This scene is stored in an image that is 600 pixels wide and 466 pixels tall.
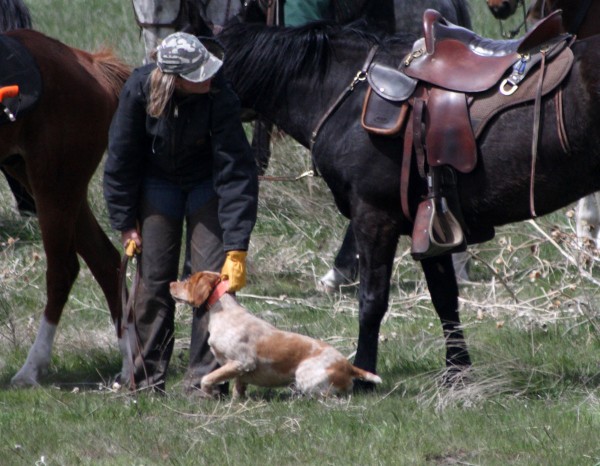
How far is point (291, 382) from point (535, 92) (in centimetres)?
183

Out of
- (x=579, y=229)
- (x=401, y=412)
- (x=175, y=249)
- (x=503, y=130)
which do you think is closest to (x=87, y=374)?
(x=175, y=249)

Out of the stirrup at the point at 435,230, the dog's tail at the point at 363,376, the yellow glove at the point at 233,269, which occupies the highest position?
the stirrup at the point at 435,230

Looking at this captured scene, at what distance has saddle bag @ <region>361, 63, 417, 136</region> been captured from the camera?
18.7 feet

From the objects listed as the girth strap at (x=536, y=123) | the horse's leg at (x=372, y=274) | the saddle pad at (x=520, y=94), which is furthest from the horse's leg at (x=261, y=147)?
the girth strap at (x=536, y=123)

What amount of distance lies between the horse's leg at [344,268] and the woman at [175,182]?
249 cm

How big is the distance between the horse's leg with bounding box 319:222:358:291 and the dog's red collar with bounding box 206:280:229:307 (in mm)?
2784

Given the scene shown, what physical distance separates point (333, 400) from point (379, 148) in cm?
126

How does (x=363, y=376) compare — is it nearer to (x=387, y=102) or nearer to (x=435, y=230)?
(x=435, y=230)

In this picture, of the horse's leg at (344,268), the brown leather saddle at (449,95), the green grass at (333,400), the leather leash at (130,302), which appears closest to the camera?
the green grass at (333,400)

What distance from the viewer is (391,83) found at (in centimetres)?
578

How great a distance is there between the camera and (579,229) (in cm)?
855

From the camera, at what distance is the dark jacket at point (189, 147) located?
5.75 m

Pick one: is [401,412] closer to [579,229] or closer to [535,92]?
[535,92]

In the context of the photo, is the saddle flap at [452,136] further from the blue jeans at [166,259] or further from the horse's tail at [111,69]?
the horse's tail at [111,69]
